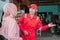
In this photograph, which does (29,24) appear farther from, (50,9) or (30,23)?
(50,9)

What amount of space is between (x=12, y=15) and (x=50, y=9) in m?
4.86

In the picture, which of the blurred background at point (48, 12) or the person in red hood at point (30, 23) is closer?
the person in red hood at point (30, 23)

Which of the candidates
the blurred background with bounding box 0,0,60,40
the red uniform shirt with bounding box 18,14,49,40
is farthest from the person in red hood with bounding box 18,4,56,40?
the blurred background with bounding box 0,0,60,40

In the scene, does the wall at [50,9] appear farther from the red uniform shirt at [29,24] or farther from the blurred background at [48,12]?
the red uniform shirt at [29,24]

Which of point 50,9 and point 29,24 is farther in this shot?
point 50,9

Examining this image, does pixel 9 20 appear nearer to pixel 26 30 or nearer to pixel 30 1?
pixel 26 30

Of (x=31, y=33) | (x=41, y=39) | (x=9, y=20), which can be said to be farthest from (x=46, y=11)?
(x=9, y=20)

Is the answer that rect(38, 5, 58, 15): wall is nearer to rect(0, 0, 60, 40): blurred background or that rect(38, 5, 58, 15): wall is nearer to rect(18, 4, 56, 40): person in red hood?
rect(0, 0, 60, 40): blurred background

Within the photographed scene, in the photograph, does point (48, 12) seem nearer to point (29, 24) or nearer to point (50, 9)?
point (50, 9)

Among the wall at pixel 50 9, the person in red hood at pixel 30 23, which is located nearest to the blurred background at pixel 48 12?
the wall at pixel 50 9

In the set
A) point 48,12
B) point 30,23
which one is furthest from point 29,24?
point 48,12

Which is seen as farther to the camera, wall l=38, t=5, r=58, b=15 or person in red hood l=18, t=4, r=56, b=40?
wall l=38, t=5, r=58, b=15

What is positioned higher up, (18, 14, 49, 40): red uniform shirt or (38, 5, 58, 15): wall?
(38, 5, 58, 15): wall

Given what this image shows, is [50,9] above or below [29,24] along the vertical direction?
above
